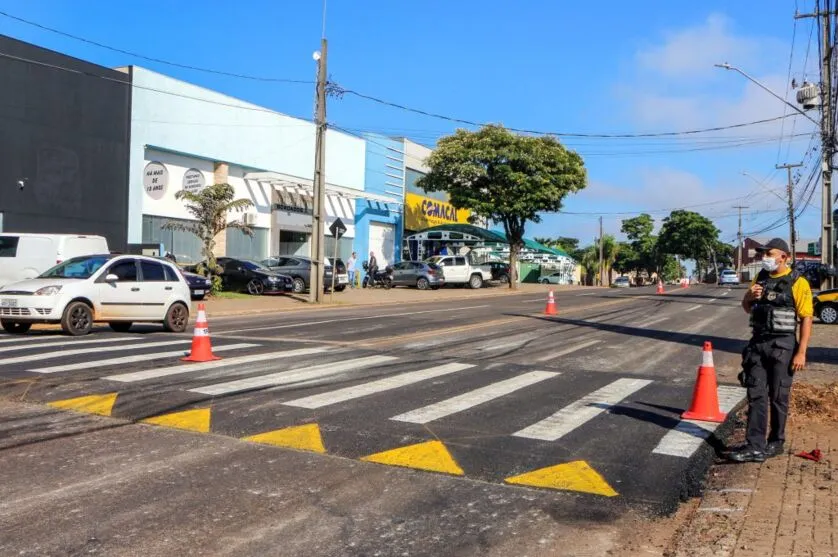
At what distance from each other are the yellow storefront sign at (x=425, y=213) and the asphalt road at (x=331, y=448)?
1402 inches

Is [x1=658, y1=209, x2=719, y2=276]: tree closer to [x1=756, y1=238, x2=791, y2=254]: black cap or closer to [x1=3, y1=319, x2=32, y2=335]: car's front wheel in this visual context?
[x1=3, y1=319, x2=32, y2=335]: car's front wheel

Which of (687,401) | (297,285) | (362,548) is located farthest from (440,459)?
(297,285)

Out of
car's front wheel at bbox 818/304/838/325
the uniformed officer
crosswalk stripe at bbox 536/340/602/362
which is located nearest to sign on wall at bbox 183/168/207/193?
crosswalk stripe at bbox 536/340/602/362

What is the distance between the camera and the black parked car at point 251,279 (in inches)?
1099

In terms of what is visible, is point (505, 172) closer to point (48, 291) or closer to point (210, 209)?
point (210, 209)

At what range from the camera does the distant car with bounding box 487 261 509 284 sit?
45.4m

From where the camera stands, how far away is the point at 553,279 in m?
61.1

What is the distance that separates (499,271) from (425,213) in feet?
23.1

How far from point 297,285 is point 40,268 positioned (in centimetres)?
1274

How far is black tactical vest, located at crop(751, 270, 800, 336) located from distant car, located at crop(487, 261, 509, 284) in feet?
127

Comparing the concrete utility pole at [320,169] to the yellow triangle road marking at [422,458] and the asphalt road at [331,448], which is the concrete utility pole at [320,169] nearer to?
the asphalt road at [331,448]

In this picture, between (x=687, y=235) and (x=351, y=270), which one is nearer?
(x=351, y=270)

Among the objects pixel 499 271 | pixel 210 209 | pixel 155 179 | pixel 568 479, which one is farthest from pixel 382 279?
pixel 568 479

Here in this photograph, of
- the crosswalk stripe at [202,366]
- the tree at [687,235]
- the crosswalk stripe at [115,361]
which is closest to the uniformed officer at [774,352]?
the crosswalk stripe at [202,366]
